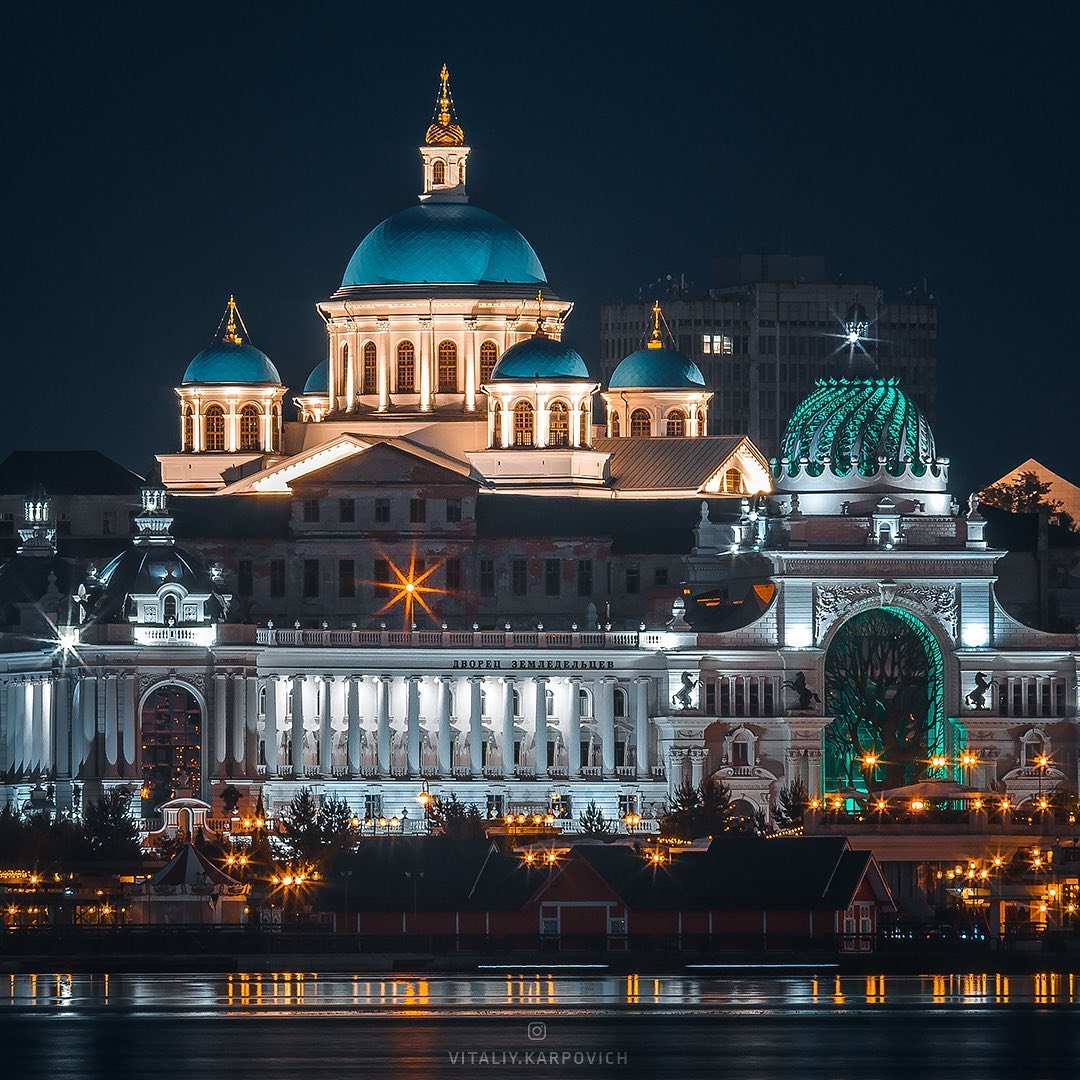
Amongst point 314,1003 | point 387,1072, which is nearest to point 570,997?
point 314,1003

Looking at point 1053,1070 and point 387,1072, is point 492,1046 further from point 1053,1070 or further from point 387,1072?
point 1053,1070

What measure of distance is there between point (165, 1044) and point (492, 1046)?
10747 millimetres

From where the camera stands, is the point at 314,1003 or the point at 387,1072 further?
the point at 314,1003

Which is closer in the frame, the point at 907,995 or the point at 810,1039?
the point at 810,1039

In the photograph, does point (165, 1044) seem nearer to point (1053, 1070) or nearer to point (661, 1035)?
point (661, 1035)

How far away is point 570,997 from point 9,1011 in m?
20.0

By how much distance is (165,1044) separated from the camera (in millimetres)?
182875

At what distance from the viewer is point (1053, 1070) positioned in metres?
176

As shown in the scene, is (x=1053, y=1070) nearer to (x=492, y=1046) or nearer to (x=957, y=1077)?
(x=957, y=1077)

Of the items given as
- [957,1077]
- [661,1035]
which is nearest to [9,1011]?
[661,1035]

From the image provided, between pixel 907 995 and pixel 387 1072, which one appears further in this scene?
pixel 907 995

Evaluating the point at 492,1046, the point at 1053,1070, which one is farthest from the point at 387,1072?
the point at 1053,1070

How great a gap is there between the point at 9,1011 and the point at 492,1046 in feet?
67.3

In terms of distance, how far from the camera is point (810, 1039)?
603 ft
